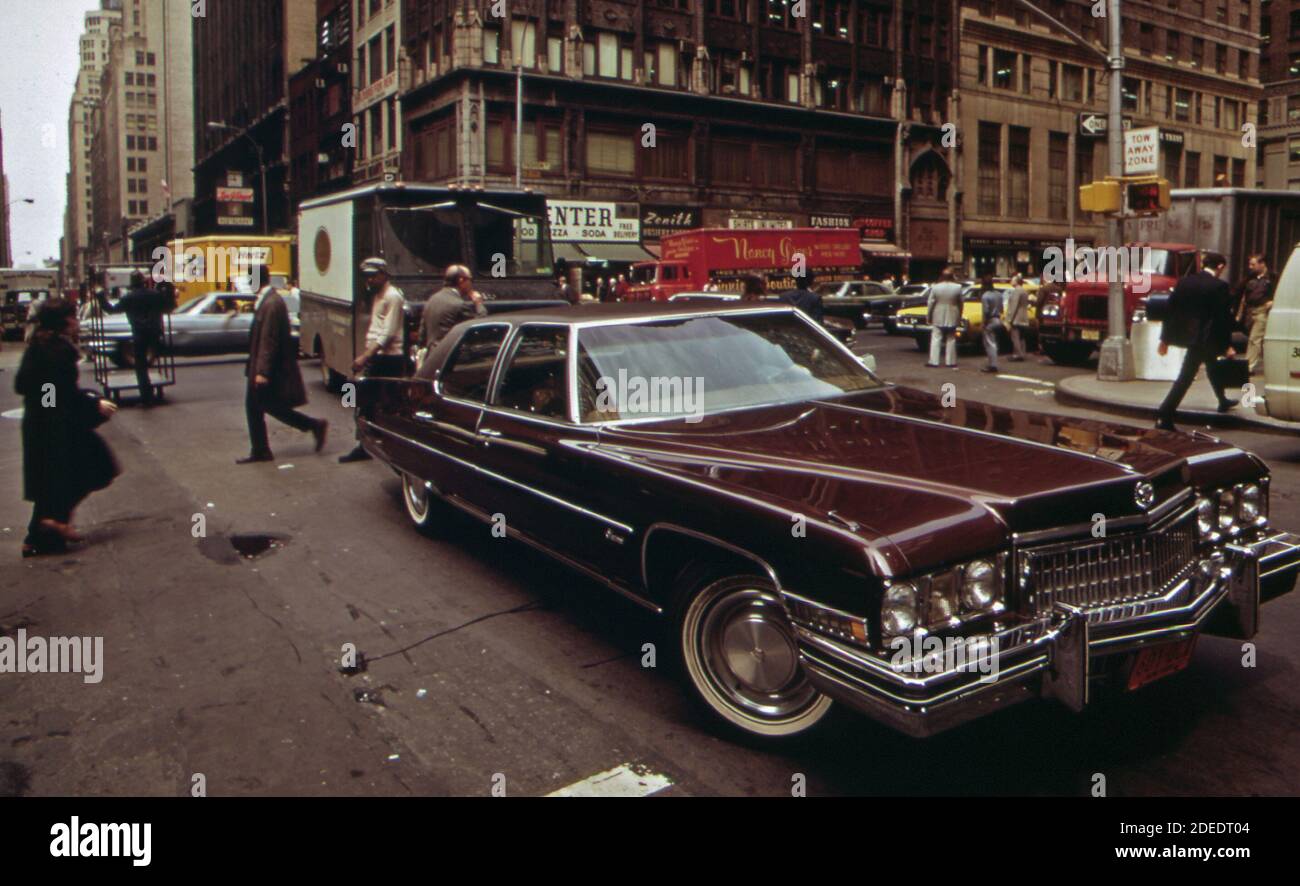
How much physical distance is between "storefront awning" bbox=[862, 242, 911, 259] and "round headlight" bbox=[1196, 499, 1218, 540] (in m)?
45.9

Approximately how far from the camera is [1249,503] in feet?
14.2

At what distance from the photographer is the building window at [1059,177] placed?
57906mm

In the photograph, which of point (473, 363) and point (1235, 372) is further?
point (1235, 372)

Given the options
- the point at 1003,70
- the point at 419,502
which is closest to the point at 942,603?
the point at 419,502

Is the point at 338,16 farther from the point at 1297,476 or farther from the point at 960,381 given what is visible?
the point at 1297,476

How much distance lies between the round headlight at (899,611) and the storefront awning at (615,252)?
127ft

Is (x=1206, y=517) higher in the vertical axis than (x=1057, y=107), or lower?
lower

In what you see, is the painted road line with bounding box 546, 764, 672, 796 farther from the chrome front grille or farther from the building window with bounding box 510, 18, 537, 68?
the building window with bounding box 510, 18, 537, 68

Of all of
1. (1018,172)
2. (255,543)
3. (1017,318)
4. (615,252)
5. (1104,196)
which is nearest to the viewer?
(255,543)

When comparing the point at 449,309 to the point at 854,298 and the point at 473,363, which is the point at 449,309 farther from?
the point at 854,298

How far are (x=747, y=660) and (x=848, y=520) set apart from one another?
2.49 feet

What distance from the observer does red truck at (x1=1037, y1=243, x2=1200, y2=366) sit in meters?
19.4

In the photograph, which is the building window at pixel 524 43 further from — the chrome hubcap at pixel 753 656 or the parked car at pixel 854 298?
the chrome hubcap at pixel 753 656
